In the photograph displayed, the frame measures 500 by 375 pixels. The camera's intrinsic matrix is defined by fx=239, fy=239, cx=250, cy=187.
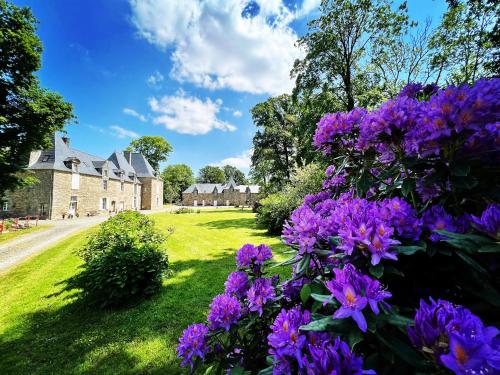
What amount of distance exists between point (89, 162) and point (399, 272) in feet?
121

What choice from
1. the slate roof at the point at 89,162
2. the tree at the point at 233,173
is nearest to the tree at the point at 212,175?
the tree at the point at 233,173

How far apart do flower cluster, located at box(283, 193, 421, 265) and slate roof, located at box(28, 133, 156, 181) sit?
30247mm

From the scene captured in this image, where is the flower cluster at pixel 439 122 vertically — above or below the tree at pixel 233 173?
below

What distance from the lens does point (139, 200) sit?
41875 millimetres

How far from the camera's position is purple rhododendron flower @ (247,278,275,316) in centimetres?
148

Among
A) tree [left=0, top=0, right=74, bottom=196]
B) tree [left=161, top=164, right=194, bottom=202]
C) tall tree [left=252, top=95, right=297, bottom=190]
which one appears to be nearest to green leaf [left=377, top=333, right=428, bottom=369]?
tree [left=0, top=0, right=74, bottom=196]

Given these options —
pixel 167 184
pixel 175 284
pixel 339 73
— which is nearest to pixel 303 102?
pixel 339 73

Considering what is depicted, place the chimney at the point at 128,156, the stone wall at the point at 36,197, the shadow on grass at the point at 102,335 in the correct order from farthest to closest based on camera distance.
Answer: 1. the chimney at the point at 128,156
2. the stone wall at the point at 36,197
3. the shadow on grass at the point at 102,335

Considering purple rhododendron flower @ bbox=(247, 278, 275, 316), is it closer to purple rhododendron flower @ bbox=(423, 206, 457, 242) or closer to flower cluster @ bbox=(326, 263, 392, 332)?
flower cluster @ bbox=(326, 263, 392, 332)

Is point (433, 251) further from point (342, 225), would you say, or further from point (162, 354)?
point (162, 354)

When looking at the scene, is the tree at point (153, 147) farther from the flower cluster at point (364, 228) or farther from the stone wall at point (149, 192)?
the flower cluster at point (364, 228)

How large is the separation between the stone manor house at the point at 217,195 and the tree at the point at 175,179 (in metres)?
4.12

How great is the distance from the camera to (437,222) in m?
1.06

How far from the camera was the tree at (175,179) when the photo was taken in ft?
217
